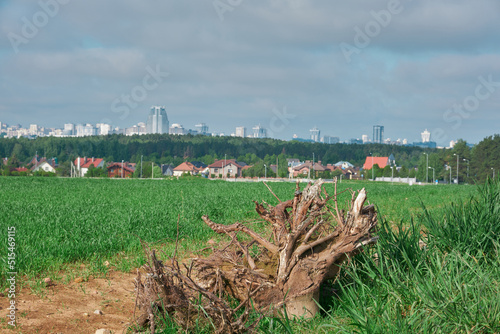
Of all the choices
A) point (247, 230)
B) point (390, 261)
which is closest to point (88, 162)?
point (247, 230)

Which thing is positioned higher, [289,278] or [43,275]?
[289,278]

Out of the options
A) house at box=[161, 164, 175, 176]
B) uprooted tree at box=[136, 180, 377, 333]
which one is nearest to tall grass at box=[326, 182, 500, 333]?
uprooted tree at box=[136, 180, 377, 333]

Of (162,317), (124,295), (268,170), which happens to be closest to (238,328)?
(162,317)

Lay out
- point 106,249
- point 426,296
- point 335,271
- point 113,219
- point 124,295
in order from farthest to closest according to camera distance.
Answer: point 113,219 < point 106,249 < point 124,295 < point 335,271 < point 426,296

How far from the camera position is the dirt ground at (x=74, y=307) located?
4.37m

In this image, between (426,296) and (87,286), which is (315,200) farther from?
(87,286)

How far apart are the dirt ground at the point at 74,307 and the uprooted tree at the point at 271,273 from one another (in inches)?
25.2

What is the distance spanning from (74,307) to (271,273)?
2358 mm

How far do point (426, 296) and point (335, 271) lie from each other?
37.6 inches

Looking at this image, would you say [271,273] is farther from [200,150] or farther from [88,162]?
[200,150]

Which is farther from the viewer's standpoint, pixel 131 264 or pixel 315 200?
pixel 131 264

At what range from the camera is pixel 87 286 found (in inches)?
227

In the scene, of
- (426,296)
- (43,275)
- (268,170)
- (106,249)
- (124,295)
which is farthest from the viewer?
(268,170)

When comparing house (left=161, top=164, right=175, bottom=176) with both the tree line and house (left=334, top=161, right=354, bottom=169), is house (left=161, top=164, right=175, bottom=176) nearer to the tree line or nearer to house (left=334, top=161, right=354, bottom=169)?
the tree line
